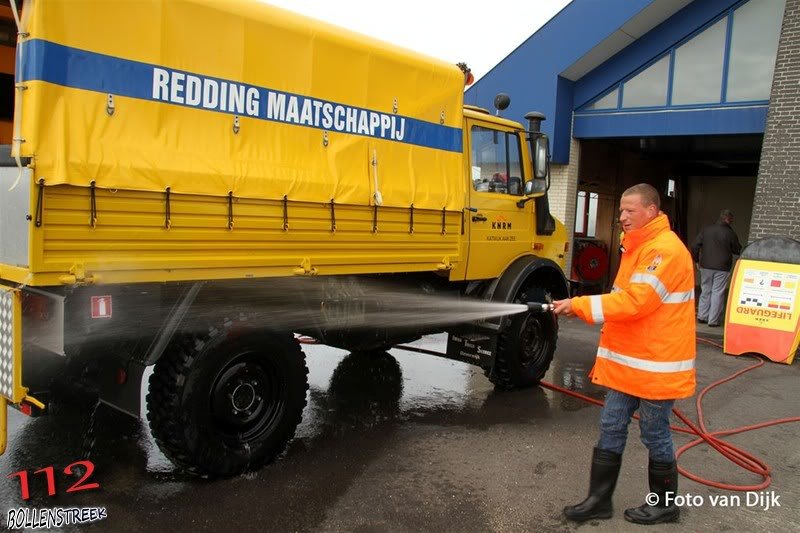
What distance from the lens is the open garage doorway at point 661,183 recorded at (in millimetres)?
13062

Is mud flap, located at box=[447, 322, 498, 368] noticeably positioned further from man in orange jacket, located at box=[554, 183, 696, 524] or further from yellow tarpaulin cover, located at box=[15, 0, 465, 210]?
man in orange jacket, located at box=[554, 183, 696, 524]

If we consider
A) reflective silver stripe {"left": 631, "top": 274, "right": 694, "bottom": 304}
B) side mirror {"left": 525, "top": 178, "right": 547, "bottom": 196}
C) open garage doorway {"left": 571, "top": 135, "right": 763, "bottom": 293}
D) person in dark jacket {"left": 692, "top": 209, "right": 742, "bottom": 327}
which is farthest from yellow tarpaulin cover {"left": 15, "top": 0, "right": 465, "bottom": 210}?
person in dark jacket {"left": 692, "top": 209, "right": 742, "bottom": 327}

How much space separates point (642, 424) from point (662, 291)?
791mm

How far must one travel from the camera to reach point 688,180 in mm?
17906

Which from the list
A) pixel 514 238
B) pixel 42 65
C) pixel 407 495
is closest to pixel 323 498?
pixel 407 495

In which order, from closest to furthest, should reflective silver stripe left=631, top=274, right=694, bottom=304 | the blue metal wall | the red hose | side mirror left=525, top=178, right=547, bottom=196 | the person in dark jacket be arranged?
reflective silver stripe left=631, top=274, right=694, bottom=304 < the red hose < side mirror left=525, top=178, right=547, bottom=196 < the person in dark jacket < the blue metal wall

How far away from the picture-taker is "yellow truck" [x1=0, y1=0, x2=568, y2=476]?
289 cm

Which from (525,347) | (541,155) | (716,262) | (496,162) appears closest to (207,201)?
(496,162)

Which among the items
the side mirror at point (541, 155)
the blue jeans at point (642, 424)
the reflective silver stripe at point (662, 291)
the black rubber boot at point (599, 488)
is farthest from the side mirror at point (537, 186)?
the black rubber boot at point (599, 488)

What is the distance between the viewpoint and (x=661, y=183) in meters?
16.6

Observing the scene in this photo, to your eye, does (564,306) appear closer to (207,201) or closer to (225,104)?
(207,201)

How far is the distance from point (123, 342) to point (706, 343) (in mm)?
8362

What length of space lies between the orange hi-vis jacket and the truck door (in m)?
2.05

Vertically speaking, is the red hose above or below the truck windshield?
below
